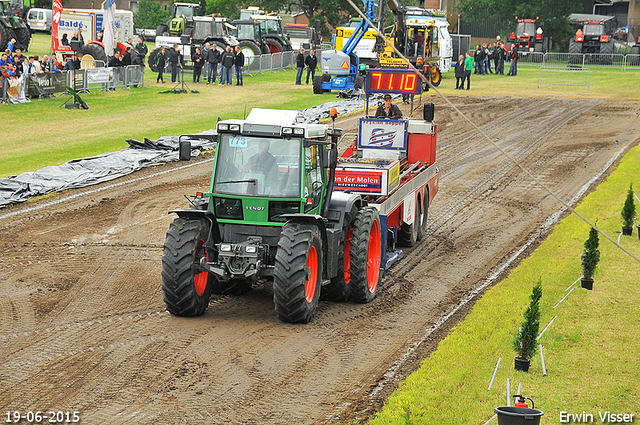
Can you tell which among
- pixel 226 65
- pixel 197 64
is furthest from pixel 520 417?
pixel 197 64

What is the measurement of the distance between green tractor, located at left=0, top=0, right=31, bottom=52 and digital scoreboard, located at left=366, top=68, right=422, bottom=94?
99.4ft

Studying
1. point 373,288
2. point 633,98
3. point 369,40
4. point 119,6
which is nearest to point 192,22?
point 369,40

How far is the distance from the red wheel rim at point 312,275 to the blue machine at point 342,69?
27232 mm

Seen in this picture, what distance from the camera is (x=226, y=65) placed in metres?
38.4

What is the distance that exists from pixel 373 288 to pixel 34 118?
61.5ft

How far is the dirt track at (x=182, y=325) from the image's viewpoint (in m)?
7.63

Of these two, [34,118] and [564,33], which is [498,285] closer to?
[34,118]

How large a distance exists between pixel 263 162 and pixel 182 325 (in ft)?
7.30

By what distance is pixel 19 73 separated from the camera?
28672 millimetres

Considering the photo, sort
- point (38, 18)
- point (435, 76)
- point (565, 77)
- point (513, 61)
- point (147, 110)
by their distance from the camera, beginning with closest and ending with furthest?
point (147, 110) → point (435, 76) → point (565, 77) → point (513, 61) → point (38, 18)

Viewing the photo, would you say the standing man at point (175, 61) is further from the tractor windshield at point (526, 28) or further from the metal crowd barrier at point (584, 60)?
the tractor windshield at point (526, 28)

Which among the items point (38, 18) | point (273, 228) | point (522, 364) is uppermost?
point (38, 18)

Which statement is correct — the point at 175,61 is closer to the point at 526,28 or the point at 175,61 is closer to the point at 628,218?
the point at 628,218

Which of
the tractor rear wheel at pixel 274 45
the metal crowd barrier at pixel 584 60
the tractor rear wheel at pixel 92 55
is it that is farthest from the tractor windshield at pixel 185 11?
the metal crowd barrier at pixel 584 60
